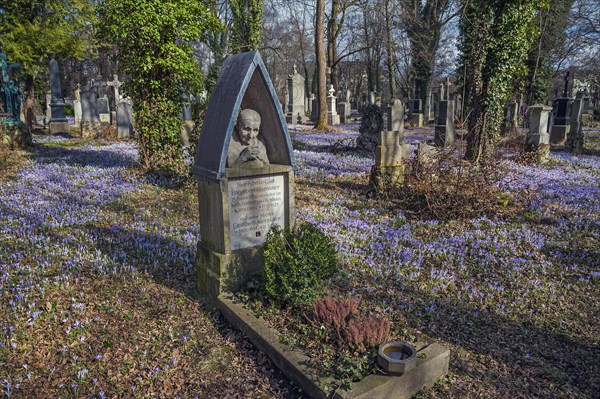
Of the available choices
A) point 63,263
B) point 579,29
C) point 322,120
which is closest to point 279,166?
point 63,263

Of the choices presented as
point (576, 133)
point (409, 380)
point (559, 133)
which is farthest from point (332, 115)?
point (409, 380)

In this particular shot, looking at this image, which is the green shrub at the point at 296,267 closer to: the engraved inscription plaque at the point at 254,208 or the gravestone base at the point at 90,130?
the engraved inscription plaque at the point at 254,208

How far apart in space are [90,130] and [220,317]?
60.0ft

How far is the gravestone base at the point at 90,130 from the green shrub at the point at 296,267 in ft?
58.6

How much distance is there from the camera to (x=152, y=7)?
9.10 m

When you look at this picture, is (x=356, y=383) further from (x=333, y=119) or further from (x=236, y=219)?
(x=333, y=119)

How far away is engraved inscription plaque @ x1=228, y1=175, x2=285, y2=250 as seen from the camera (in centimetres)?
448

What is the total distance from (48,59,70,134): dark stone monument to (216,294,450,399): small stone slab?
69.4 ft

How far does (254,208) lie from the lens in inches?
183

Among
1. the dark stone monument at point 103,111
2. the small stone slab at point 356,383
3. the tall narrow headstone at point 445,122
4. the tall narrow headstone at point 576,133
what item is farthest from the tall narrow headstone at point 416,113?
the small stone slab at point 356,383

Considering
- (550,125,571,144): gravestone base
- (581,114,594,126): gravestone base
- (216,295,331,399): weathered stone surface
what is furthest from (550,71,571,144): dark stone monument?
(216,295,331,399): weathered stone surface

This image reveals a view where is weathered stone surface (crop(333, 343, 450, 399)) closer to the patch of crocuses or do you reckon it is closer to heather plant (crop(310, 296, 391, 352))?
heather plant (crop(310, 296, 391, 352))

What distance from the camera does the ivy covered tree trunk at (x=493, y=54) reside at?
11617 mm

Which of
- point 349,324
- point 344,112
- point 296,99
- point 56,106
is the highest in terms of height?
point 296,99
